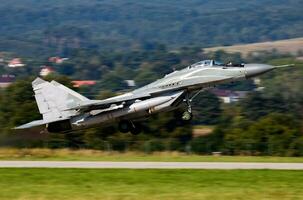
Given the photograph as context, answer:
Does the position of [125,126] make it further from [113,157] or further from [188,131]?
[188,131]

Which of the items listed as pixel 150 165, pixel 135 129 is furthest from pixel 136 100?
pixel 150 165

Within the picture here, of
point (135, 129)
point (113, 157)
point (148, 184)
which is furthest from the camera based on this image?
point (135, 129)

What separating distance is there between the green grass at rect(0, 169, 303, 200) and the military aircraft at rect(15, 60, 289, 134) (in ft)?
41.7

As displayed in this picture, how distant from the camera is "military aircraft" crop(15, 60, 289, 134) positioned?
1540 inches

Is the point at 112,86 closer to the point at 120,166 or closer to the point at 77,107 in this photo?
the point at 77,107

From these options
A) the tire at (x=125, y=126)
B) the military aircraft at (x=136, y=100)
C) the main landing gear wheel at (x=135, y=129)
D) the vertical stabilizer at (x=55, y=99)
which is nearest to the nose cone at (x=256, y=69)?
the military aircraft at (x=136, y=100)

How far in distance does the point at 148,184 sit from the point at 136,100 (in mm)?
17729

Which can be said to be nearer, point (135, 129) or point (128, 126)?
point (128, 126)

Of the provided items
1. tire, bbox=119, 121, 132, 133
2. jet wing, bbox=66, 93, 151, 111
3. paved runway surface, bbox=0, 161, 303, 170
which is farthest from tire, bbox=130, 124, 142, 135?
paved runway surface, bbox=0, 161, 303, 170

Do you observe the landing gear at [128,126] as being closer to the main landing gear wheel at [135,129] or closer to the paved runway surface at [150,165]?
the main landing gear wheel at [135,129]

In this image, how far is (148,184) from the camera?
902 inches

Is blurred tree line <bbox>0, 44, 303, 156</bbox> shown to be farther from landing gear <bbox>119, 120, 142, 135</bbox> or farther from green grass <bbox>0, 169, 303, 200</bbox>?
green grass <bbox>0, 169, 303, 200</bbox>

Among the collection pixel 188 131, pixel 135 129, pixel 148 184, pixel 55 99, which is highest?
pixel 55 99

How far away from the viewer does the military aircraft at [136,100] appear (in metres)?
39.1
